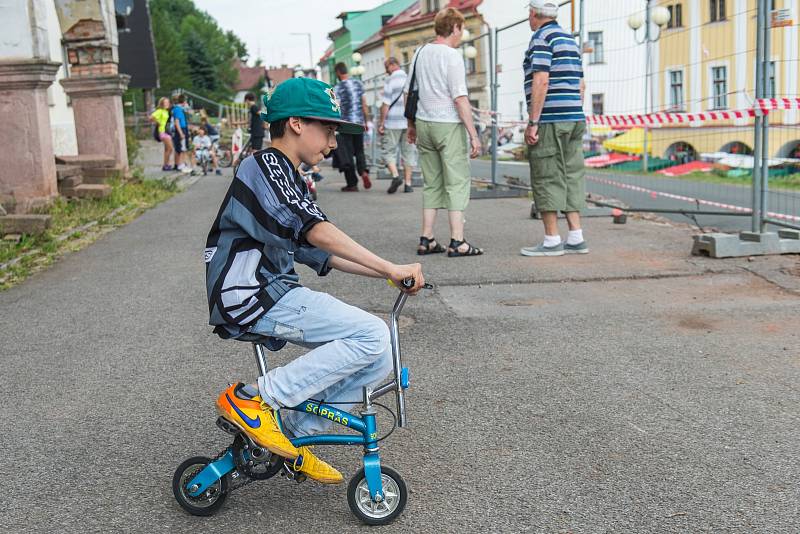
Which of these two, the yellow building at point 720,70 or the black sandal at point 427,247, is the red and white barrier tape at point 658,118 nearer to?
the yellow building at point 720,70

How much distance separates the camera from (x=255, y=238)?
333 centimetres

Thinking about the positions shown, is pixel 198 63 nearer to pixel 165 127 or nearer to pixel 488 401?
pixel 165 127

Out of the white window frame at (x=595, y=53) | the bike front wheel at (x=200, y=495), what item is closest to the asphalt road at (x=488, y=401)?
the bike front wheel at (x=200, y=495)

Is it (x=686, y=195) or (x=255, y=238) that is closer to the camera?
(x=255, y=238)

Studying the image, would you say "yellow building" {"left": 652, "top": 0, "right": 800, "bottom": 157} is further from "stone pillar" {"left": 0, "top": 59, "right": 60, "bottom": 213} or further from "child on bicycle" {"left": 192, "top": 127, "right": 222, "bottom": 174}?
"child on bicycle" {"left": 192, "top": 127, "right": 222, "bottom": 174}

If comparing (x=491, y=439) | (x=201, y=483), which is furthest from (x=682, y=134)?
(x=201, y=483)

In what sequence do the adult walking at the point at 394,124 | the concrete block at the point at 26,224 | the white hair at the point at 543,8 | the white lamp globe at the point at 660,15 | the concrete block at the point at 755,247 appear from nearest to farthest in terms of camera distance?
the concrete block at the point at 755,247 → the white hair at the point at 543,8 → the concrete block at the point at 26,224 → the white lamp globe at the point at 660,15 → the adult walking at the point at 394,124

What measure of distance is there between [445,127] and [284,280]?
549 centimetres

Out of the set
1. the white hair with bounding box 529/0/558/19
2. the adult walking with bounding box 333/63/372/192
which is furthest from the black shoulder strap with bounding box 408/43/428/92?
the adult walking with bounding box 333/63/372/192

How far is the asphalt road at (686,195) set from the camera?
11745 mm

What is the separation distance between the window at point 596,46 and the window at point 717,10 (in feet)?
6.39

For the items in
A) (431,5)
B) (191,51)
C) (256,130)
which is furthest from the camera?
(191,51)

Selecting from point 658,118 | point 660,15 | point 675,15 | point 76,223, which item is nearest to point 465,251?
point 658,118

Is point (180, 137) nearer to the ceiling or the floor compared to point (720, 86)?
nearer to the floor
